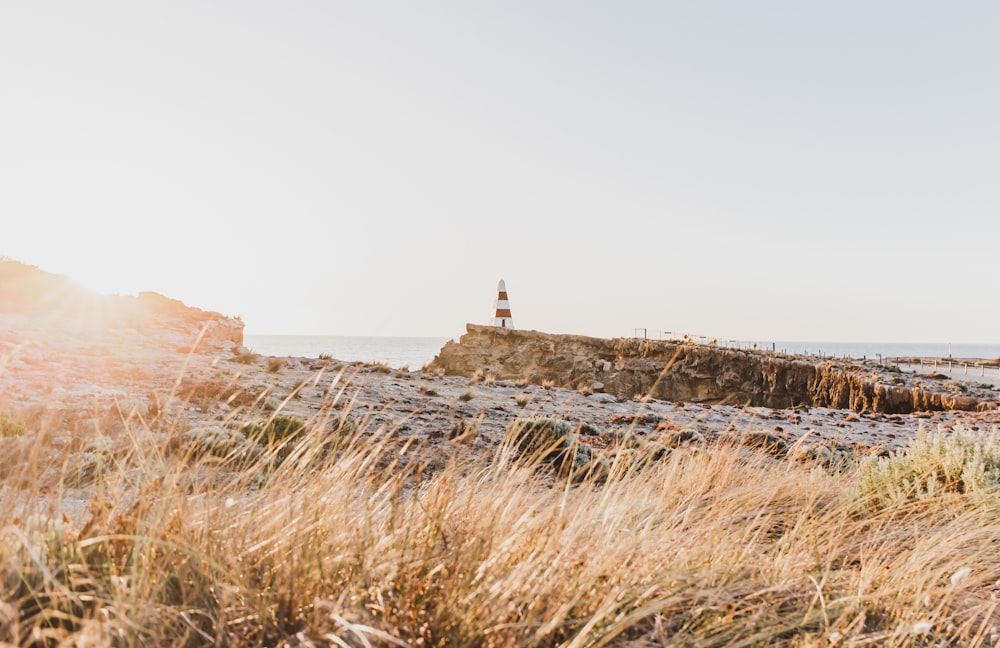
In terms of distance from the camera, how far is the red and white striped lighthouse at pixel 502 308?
2525cm

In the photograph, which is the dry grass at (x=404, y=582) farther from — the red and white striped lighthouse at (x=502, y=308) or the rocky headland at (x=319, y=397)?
the red and white striped lighthouse at (x=502, y=308)

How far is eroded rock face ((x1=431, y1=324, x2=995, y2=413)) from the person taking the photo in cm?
1981

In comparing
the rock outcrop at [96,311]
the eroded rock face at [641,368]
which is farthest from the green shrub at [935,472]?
the eroded rock face at [641,368]

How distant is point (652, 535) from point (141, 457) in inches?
79.7

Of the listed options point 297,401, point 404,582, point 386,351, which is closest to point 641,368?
point 297,401

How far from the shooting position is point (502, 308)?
2583cm

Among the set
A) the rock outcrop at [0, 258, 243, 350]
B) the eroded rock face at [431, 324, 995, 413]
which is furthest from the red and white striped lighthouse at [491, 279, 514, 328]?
the rock outcrop at [0, 258, 243, 350]

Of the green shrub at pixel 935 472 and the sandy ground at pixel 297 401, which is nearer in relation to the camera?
the green shrub at pixel 935 472

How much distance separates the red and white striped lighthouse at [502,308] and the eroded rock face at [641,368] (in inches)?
48.8

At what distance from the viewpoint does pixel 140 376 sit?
307 inches

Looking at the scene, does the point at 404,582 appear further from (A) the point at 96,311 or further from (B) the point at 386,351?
(B) the point at 386,351

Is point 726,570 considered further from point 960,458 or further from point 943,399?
point 943,399

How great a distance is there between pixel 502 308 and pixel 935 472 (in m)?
21.8

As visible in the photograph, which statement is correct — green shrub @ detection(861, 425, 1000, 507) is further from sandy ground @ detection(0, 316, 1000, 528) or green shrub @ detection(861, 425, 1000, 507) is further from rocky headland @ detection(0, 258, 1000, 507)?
sandy ground @ detection(0, 316, 1000, 528)
